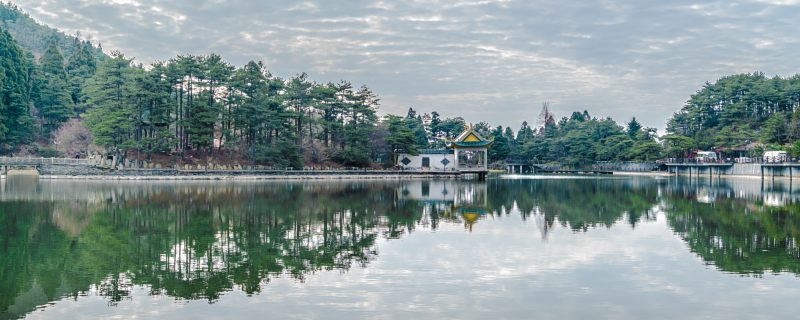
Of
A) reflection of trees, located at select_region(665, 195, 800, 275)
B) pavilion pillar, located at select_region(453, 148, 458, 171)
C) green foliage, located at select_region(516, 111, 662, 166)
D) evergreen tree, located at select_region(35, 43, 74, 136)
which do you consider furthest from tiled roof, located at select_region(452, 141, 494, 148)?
evergreen tree, located at select_region(35, 43, 74, 136)

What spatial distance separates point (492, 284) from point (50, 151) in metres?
54.3

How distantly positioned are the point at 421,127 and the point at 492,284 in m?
75.2

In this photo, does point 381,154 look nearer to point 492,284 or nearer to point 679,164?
point 679,164

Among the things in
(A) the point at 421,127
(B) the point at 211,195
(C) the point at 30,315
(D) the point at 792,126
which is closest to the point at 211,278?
(C) the point at 30,315

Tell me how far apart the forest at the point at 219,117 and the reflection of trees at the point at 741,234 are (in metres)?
31.9

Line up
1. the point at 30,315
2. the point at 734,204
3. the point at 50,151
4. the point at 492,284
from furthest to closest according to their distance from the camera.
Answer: the point at 50,151 < the point at 734,204 < the point at 492,284 < the point at 30,315

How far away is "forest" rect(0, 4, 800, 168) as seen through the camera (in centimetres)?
4703

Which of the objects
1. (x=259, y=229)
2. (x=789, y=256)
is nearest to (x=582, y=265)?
(x=789, y=256)

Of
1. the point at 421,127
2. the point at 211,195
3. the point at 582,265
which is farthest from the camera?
the point at 421,127

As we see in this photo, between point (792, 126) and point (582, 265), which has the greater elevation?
point (792, 126)

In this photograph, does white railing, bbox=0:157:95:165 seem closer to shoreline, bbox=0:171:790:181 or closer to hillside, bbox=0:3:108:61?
shoreline, bbox=0:171:790:181

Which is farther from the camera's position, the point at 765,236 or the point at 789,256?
the point at 765,236

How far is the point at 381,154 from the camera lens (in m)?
59.8

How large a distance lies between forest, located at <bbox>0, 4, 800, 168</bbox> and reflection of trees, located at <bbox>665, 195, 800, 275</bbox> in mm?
31879
